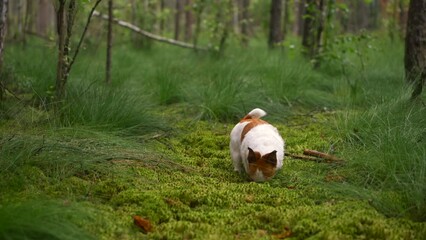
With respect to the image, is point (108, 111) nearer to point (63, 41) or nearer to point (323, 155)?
point (63, 41)

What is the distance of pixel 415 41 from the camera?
543 centimetres

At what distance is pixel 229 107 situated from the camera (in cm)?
529

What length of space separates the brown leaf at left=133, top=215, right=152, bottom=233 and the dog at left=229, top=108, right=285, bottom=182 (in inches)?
37.8

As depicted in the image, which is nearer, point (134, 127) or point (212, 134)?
point (134, 127)

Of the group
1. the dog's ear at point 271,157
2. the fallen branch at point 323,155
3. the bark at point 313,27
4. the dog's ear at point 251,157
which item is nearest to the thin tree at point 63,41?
the dog's ear at point 251,157

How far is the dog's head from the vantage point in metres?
3.32

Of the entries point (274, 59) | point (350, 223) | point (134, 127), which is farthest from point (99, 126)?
point (274, 59)

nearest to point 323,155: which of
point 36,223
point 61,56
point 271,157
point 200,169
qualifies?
point 271,157

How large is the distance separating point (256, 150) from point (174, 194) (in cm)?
67

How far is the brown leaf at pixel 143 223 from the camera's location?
2.60 meters

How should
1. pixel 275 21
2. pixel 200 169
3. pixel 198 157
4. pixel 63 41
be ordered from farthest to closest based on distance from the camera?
pixel 275 21
pixel 63 41
pixel 198 157
pixel 200 169

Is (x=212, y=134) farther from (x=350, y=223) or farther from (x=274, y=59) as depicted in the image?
(x=274, y=59)

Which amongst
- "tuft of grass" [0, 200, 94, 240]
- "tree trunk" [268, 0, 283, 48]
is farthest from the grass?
"tree trunk" [268, 0, 283, 48]

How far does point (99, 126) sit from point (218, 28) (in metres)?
6.67
